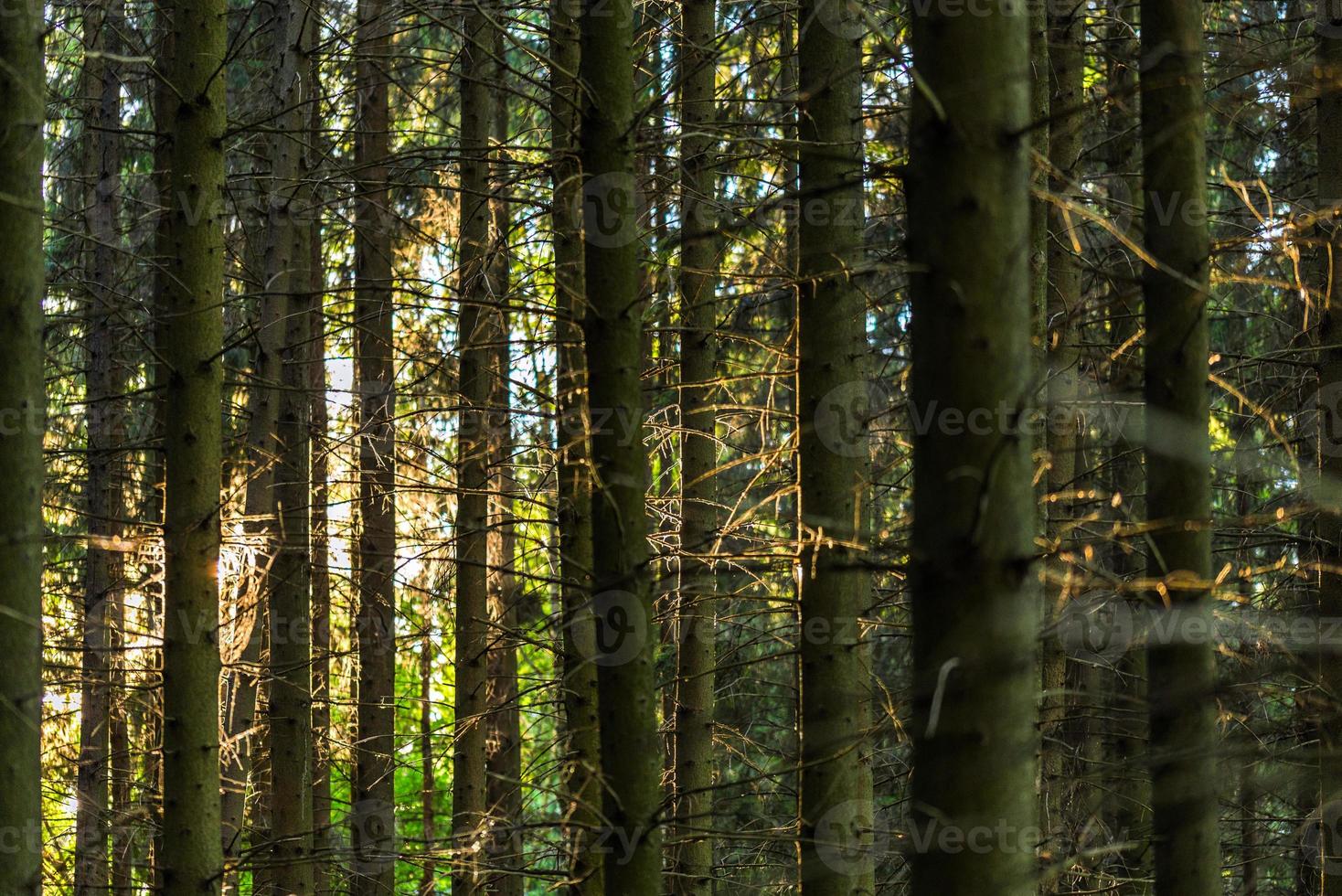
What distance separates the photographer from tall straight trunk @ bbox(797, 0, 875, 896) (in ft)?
17.0

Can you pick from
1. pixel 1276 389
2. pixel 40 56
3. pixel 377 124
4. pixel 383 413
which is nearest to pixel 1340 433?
pixel 1276 389

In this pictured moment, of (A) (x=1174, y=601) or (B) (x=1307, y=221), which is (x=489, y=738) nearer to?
(A) (x=1174, y=601)

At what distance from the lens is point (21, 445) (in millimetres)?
4336

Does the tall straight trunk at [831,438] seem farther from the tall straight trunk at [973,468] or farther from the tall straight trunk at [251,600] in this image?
the tall straight trunk at [251,600]

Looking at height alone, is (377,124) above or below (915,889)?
above

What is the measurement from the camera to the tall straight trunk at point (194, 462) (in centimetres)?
510

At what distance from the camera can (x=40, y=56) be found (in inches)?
175

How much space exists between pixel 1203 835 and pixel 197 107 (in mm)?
4802

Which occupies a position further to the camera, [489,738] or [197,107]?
[489,738]

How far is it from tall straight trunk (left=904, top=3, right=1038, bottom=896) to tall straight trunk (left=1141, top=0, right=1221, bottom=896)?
140cm

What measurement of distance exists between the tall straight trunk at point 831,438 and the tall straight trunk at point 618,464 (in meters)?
1.18

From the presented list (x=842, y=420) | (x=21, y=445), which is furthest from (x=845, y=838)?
(x=21, y=445)
